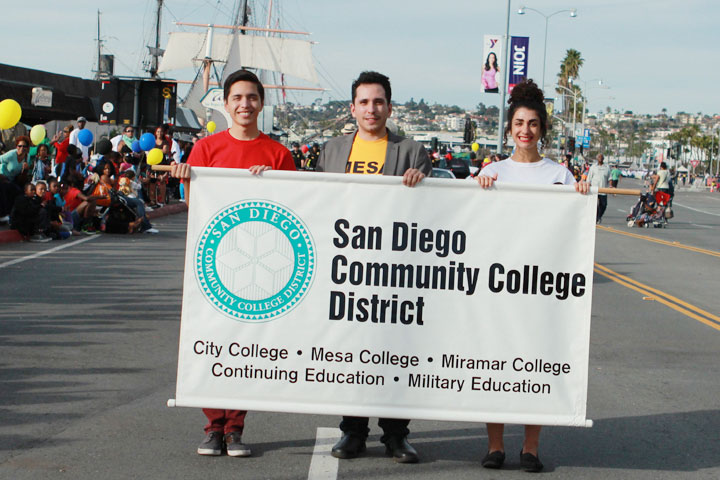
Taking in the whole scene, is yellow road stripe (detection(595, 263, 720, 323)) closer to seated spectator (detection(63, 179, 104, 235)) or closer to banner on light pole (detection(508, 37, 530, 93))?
seated spectator (detection(63, 179, 104, 235))

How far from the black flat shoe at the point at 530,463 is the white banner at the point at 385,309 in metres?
0.29

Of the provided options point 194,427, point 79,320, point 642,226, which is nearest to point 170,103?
point 642,226

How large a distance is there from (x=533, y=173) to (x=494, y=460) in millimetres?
1598

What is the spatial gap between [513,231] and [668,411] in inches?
96.3

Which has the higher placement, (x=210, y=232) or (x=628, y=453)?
(x=210, y=232)

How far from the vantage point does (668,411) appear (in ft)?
22.6

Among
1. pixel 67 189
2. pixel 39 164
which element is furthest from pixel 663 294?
pixel 39 164

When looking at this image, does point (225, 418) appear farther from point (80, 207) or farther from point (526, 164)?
point (80, 207)

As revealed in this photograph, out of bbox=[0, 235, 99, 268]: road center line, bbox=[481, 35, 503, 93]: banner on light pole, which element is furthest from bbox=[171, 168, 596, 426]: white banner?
bbox=[481, 35, 503, 93]: banner on light pole

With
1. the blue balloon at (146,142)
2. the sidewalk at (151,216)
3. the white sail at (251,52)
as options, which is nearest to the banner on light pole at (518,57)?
the sidewalk at (151,216)

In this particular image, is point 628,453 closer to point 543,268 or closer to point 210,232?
point 543,268

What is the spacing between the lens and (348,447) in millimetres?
5449

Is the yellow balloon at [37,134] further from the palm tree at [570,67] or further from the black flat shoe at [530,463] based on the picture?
the palm tree at [570,67]

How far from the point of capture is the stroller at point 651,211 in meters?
28.6
